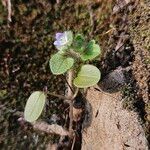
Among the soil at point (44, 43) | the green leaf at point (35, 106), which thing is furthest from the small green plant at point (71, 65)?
the soil at point (44, 43)

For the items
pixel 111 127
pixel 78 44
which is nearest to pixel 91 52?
pixel 78 44

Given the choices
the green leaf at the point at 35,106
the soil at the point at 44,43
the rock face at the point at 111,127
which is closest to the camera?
the rock face at the point at 111,127

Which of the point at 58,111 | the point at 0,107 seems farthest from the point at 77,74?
the point at 0,107

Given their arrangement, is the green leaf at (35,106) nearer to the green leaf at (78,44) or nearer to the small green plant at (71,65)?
the small green plant at (71,65)

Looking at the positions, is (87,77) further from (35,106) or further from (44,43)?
(44,43)

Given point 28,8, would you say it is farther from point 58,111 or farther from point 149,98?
point 149,98
